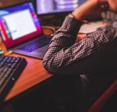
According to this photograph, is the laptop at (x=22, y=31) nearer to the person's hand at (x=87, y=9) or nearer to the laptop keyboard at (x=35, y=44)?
the laptop keyboard at (x=35, y=44)

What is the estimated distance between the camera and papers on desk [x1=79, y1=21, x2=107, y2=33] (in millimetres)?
1929

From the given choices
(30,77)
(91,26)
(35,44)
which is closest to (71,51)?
(30,77)

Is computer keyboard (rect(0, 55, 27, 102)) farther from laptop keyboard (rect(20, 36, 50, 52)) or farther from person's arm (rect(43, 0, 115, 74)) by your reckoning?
laptop keyboard (rect(20, 36, 50, 52))

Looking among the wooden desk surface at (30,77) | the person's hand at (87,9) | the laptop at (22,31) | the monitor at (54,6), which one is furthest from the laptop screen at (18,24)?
the person's hand at (87,9)

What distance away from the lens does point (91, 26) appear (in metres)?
2.05

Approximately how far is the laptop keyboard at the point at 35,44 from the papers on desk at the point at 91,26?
0.95 ft

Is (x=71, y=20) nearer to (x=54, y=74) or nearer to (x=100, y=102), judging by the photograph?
(x=54, y=74)

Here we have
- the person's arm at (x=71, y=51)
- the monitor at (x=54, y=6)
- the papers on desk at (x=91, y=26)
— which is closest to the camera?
the person's arm at (x=71, y=51)

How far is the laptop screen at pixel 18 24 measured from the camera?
1.68m

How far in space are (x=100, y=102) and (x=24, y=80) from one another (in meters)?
0.36

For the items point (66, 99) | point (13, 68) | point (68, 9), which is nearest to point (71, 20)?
point (13, 68)

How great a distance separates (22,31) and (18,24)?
0.05 m

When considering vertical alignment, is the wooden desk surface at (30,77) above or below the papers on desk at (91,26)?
above

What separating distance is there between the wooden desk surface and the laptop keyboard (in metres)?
0.19
